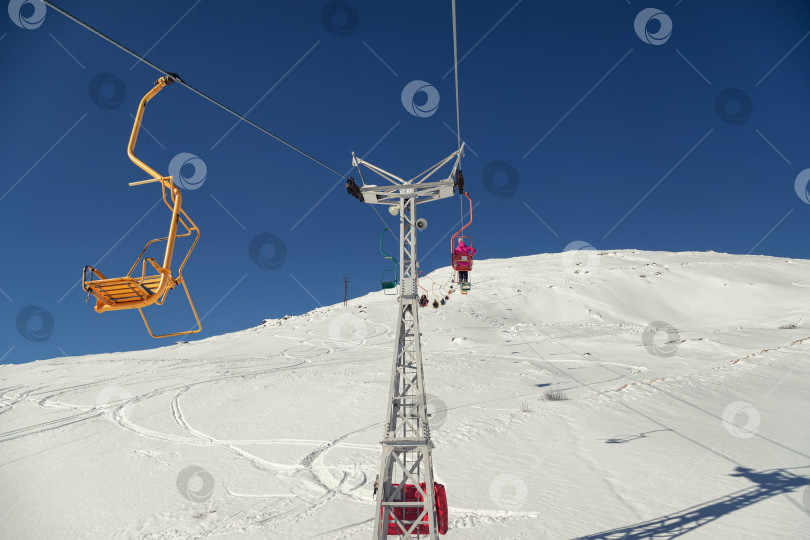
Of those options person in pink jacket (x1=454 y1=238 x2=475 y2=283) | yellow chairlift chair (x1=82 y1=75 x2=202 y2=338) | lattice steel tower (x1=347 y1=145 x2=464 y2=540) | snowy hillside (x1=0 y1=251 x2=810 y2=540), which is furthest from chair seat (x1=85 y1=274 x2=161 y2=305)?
person in pink jacket (x1=454 y1=238 x2=475 y2=283)

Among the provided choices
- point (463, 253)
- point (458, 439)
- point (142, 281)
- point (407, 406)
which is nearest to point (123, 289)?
point (142, 281)

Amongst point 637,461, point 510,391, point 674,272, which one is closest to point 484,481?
point 637,461

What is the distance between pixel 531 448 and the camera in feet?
41.5

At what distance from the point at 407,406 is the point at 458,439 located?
730 cm

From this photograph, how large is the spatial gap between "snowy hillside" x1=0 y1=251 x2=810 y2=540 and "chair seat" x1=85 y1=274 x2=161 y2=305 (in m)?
7.81

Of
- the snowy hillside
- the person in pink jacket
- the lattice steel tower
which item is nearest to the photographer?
the lattice steel tower

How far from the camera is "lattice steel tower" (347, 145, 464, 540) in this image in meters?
6.56

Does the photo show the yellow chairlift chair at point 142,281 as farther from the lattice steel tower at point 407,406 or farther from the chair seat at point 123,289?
the lattice steel tower at point 407,406

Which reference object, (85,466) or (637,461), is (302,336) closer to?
(85,466)

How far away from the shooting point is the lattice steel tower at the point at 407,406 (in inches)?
258

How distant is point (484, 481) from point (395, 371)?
615cm

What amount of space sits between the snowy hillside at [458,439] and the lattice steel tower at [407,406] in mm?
2685

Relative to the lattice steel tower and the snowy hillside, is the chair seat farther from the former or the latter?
the snowy hillside

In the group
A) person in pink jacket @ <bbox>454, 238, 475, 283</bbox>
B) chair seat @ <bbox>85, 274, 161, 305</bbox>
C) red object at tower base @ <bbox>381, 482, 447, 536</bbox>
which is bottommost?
red object at tower base @ <bbox>381, 482, 447, 536</bbox>
